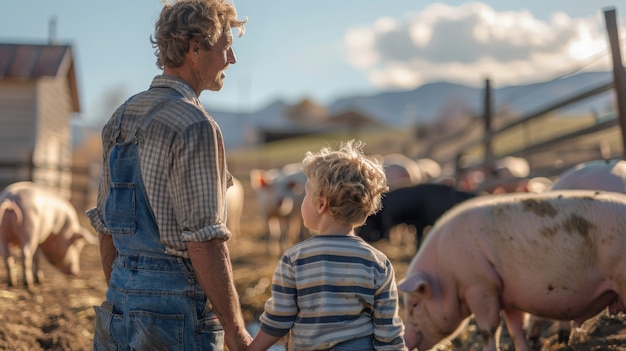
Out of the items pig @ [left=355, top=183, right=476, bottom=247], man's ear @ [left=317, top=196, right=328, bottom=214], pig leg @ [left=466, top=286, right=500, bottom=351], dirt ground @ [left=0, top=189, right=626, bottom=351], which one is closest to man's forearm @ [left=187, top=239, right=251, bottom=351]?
man's ear @ [left=317, top=196, right=328, bottom=214]

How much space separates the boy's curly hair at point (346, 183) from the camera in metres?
2.91

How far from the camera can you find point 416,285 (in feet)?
15.5

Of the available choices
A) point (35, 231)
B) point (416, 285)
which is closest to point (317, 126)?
point (35, 231)

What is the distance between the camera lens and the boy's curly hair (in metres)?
2.91

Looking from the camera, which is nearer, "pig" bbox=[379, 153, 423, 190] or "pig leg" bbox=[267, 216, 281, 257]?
"pig leg" bbox=[267, 216, 281, 257]

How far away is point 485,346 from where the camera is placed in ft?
15.6

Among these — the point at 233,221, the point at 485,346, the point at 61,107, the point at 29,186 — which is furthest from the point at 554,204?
the point at 61,107

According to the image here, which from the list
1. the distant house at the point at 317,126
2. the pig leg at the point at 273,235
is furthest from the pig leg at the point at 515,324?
the distant house at the point at 317,126

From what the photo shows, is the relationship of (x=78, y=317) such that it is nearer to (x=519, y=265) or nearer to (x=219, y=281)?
(x=519, y=265)

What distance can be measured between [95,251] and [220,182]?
10824mm

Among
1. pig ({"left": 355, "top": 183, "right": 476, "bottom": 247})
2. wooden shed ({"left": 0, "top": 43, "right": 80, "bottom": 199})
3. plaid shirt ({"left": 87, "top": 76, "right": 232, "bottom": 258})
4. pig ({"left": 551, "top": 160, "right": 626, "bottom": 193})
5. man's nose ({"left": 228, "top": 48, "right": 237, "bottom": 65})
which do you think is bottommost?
pig ({"left": 355, "top": 183, "right": 476, "bottom": 247})

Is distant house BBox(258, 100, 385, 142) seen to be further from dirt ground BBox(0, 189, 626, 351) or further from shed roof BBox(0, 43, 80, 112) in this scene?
dirt ground BBox(0, 189, 626, 351)

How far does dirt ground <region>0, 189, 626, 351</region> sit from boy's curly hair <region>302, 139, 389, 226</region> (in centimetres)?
242

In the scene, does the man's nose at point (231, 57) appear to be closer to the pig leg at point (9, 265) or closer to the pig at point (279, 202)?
the pig leg at point (9, 265)
